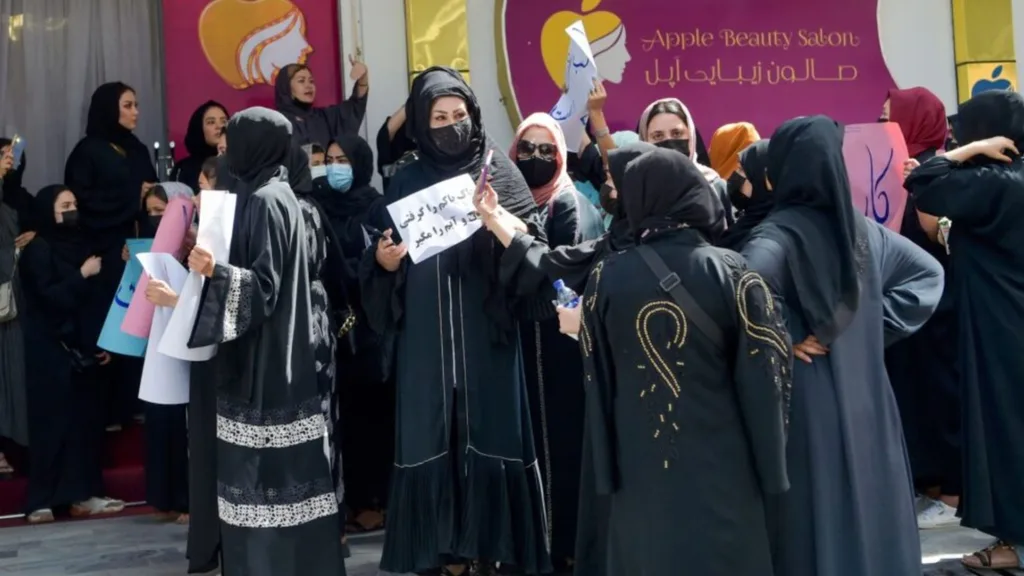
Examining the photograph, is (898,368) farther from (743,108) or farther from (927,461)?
(743,108)

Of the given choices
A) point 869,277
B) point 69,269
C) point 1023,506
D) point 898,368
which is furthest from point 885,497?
point 69,269

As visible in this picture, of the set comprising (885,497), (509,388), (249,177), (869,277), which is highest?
(249,177)

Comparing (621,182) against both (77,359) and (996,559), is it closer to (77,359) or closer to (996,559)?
(996,559)

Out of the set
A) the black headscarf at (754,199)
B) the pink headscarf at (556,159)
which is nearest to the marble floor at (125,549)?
the pink headscarf at (556,159)

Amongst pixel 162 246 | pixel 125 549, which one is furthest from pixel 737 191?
pixel 125 549

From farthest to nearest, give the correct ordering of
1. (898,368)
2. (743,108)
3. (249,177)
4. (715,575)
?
(743,108) < (898,368) < (249,177) < (715,575)

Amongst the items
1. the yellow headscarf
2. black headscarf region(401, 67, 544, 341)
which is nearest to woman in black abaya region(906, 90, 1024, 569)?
the yellow headscarf

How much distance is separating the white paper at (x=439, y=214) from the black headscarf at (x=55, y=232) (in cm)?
259

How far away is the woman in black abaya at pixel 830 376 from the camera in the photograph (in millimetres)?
3391

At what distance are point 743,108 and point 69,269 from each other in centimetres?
398

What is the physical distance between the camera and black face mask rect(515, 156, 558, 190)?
455cm

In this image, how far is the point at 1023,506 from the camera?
448 cm

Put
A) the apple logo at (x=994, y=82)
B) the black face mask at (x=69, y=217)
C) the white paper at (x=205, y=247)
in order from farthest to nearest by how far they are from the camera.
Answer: the apple logo at (x=994, y=82), the black face mask at (x=69, y=217), the white paper at (x=205, y=247)

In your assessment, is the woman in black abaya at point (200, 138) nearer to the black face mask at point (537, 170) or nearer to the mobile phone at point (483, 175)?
the black face mask at point (537, 170)
